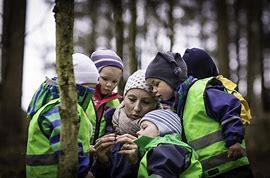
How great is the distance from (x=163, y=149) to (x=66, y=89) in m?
0.76

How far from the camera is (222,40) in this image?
14.4 metres

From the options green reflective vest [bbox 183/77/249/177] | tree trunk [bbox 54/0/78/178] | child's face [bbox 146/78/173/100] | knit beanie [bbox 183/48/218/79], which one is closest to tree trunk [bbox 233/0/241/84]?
knit beanie [bbox 183/48/218/79]

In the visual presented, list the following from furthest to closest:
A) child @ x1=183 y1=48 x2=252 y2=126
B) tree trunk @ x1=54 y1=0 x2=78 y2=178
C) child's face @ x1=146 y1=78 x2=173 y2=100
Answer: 1. child @ x1=183 y1=48 x2=252 y2=126
2. child's face @ x1=146 y1=78 x2=173 y2=100
3. tree trunk @ x1=54 y1=0 x2=78 y2=178

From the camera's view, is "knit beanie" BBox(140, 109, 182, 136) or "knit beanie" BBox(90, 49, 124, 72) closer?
"knit beanie" BBox(140, 109, 182, 136)

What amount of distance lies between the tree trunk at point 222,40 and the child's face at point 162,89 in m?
10.2

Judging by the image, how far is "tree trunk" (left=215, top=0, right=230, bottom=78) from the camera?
46.5ft

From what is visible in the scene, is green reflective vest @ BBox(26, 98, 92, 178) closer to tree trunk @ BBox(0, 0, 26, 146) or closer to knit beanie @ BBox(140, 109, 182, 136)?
knit beanie @ BBox(140, 109, 182, 136)

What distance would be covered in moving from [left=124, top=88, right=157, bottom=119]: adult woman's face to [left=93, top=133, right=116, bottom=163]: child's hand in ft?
1.31

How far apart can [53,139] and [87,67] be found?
2.43ft

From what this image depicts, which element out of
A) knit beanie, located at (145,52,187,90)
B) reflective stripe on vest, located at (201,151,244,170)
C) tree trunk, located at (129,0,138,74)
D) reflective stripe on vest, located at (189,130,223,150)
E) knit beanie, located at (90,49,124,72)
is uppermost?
tree trunk, located at (129,0,138,74)

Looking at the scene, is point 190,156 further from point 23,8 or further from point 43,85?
point 23,8

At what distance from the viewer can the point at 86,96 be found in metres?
3.61

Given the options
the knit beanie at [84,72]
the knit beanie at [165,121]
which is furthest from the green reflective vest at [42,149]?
the knit beanie at [165,121]

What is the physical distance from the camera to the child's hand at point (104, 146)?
3539mm
